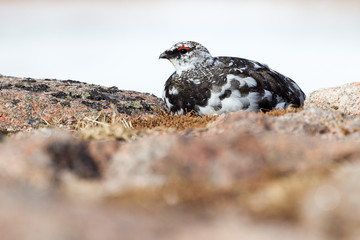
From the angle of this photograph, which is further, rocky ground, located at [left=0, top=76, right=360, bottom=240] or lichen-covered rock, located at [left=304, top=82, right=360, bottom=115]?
lichen-covered rock, located at [left=304, top=82, right=360, bottom=115]

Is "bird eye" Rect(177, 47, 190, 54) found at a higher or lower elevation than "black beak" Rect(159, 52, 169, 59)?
higher

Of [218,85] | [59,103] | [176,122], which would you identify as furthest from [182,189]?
[59,103]

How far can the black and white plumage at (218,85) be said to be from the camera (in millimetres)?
7918

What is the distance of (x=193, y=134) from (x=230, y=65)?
3891mm

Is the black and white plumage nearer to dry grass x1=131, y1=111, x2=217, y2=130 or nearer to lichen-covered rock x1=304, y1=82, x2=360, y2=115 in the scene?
dry grass x1=131, y1=111, x2=217, y2=130

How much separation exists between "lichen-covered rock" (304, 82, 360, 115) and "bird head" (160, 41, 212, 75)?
8.56 feet

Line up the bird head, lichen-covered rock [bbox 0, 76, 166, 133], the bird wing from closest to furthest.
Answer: the bird wing < the bird head < lichen-covered rock [bbox 0, 76, 166, 133]

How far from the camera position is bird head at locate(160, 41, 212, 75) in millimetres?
8352

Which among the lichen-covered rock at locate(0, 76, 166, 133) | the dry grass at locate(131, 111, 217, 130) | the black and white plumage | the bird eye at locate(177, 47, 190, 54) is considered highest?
the bird eye at locate(177, 47, 190, 54)

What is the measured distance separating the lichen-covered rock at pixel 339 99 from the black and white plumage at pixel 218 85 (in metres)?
0.66

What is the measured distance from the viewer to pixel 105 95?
10.4 m

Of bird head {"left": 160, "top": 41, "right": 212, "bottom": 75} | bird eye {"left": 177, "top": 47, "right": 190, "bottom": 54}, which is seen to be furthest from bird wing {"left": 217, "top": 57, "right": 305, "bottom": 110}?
bird eye {"left": 177, "top": 47, "right": 190, "bottom": 54}

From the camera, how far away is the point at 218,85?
7.98 meters

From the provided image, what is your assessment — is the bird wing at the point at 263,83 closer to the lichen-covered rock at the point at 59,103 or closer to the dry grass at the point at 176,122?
the dry grass at the point at 176,122
